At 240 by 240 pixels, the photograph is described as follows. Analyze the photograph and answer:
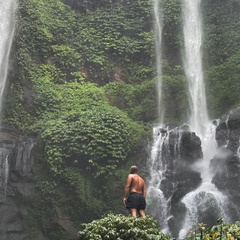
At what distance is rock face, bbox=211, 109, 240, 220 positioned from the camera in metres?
15.5

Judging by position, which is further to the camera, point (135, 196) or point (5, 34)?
point (5, 34)

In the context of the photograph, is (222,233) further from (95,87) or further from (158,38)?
(158,38)

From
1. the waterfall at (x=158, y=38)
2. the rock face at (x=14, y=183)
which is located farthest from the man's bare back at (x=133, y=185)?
the waterfall at (x=158, y=38)

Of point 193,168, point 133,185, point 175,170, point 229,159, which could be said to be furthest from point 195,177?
point 133,185

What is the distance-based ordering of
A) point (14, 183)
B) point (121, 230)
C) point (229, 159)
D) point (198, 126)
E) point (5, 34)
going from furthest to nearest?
point (5, 34) < point (198, 126) < point (14, 183) < point (229, 159) < point (121, 230)

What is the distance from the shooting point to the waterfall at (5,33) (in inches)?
803

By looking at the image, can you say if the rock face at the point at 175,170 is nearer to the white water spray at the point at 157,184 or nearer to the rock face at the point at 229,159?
the white water spray at the point at 157,184

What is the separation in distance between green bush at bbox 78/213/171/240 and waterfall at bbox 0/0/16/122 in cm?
1377

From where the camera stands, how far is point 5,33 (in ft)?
73.3

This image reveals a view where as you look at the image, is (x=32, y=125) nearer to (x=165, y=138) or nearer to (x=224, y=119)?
(x=165, y=138)

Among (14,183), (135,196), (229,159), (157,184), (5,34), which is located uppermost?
(5,34)

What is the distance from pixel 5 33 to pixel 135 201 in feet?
53.1

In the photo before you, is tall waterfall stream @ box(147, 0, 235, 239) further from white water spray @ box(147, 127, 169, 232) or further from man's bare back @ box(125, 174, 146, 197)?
man's bare back @ box(125, 174, 146, 197)

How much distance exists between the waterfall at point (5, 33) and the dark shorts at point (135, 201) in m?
12.3
